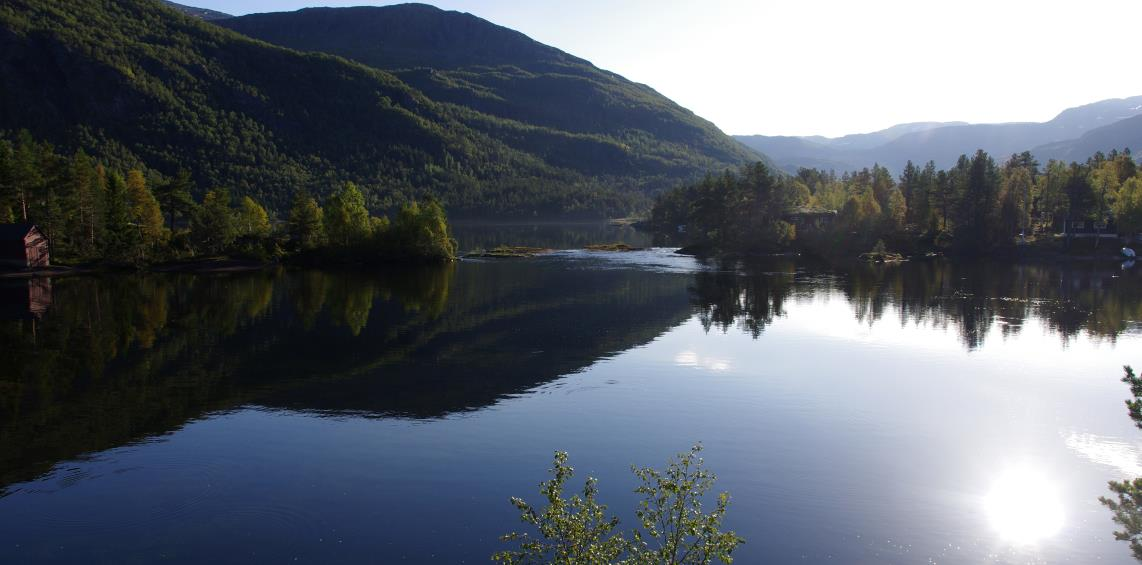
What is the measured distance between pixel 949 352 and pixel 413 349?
40719 millimetres

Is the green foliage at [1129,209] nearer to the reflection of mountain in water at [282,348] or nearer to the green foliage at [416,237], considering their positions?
the reflection of mountain in water at [282,348]

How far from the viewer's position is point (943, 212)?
14825 centimetres

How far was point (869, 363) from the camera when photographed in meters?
51.1

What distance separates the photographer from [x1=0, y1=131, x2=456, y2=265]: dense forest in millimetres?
100188

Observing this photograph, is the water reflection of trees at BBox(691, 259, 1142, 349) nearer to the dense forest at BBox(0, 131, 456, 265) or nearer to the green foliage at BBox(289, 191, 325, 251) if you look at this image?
the dense forest at BBox(0, 131, 456, 265)

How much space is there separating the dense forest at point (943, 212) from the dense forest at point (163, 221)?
64.4 meters

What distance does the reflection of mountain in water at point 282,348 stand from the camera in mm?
38219

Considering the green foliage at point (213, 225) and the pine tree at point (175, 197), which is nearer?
the green foliage at point (213, 225)

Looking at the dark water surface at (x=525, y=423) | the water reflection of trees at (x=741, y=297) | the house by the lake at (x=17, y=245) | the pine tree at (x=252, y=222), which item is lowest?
the dark water surface at (x=525, y=423)

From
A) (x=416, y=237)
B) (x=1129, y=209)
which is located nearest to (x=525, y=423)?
(x=416, y=237)

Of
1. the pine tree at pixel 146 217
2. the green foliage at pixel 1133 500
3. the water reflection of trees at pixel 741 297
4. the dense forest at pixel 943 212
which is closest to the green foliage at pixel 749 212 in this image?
the dense forest at pixel 943 212

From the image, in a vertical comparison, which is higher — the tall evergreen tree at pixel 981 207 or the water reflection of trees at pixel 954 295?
the tall evergreen tree at pixel 981 207

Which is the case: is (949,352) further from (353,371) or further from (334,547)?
(334,547)

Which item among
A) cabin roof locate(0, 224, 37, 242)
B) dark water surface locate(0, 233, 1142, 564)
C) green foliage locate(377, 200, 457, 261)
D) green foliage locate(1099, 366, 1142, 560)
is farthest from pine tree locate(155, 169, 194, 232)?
green foliage locate(1099, 366, 1142, 560)
